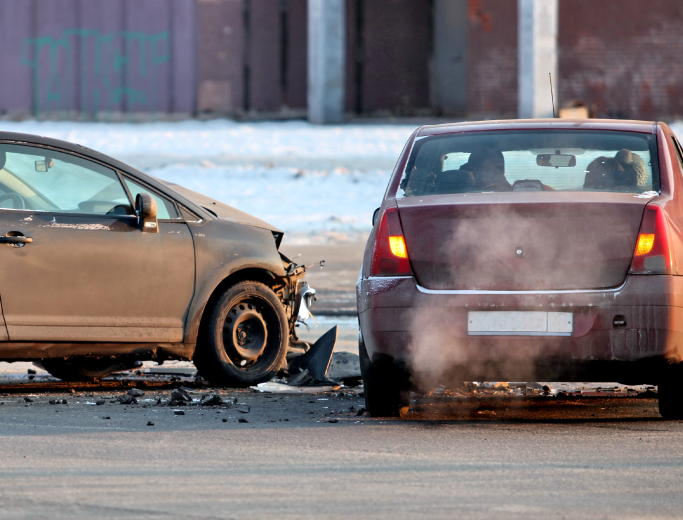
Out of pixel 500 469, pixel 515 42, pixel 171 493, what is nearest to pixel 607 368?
pixel 500 469

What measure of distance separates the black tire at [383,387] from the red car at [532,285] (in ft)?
0.04

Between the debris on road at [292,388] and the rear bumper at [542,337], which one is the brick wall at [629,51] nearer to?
the debris on road at [292,388]

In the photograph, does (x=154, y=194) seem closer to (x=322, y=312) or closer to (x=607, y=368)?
(x=607, y=368)

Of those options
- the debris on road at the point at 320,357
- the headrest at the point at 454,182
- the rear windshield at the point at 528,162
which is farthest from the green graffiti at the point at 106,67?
the headrest at the point at 454,182

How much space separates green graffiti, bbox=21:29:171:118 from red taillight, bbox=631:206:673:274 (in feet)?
82.5

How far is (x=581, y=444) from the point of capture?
566 cm

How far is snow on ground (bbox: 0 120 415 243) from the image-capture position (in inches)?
778

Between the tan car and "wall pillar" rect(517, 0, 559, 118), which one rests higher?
"wall pillar" rect(517, 0, 559, 118)

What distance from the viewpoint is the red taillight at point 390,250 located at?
609 centimetres

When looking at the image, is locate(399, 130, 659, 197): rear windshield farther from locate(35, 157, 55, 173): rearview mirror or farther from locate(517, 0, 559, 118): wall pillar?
locate(517, 0, 559, 118): wall pillar

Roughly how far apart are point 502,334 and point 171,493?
6.60 ft

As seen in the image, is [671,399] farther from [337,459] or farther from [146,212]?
[146,212]

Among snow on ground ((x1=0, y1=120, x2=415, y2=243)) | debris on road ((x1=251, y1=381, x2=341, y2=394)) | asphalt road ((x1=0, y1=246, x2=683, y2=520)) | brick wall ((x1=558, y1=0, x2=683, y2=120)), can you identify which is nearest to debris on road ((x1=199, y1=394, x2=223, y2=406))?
asphalt road ((x1=0, y1=246, x2=683, y2=520))

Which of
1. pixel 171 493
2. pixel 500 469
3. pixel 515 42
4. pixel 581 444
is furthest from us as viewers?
pixel 515 42
